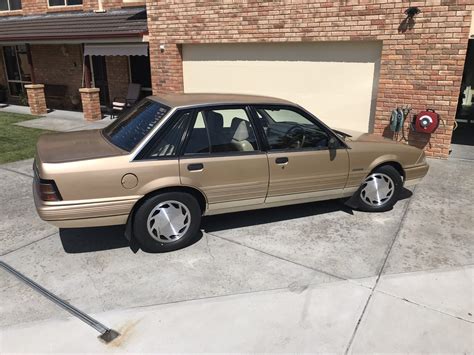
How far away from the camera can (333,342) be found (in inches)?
123

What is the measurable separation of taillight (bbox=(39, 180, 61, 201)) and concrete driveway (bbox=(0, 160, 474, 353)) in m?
0.75

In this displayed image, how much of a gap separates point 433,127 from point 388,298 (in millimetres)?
5129

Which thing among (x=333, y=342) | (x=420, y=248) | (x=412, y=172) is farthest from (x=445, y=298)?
(x=412, y=172)

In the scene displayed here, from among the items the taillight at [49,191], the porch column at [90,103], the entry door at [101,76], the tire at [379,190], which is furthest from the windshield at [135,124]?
the entry door at [101,76]

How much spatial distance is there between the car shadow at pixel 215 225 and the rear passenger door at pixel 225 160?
1.82ft

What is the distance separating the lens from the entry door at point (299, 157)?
15.4ft

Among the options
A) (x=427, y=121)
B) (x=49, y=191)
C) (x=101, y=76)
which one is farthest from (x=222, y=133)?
(x=101, y=76)

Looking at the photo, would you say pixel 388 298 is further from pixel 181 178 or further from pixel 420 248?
pixel 181 178

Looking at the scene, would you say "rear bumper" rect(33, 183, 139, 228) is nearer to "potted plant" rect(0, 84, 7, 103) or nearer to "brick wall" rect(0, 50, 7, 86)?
"potted plant" rect(0, 84, 7, 103)

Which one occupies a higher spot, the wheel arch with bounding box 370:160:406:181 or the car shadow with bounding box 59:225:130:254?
the wheel arch with bounding box 370:160:406:181

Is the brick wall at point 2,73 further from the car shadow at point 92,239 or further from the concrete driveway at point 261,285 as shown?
the car shadow at point 92,239

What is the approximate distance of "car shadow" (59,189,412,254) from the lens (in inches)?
180

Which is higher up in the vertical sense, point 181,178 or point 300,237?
point 181,178

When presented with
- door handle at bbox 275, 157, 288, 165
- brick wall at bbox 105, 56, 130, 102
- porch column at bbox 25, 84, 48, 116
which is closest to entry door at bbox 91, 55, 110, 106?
brick wall at bbox 105, 56, 130, 102
